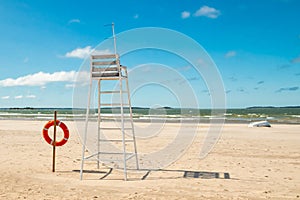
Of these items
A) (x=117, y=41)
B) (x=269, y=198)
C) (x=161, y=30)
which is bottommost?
(x=269, y=198)

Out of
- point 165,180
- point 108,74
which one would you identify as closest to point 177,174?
point 165,180

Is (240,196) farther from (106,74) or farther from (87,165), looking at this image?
(87,165)

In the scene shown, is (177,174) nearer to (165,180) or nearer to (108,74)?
(165,180)

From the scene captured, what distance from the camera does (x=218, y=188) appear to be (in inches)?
229

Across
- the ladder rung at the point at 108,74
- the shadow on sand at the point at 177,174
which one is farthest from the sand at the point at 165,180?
the ladder rung at the point at 108,74

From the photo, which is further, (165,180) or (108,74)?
(108,74)

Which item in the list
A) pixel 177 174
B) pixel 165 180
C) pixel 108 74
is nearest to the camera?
pixel 165 180

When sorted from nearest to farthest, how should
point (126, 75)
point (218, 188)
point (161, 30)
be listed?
point (218, 188) → point (126, 75) → point (161, 30)

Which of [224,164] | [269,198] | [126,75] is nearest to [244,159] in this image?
[224,164]

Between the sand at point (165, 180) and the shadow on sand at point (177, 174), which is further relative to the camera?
the shadow on sand at point (177, 174)

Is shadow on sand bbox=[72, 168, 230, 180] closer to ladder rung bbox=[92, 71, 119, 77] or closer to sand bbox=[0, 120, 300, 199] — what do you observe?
sand bbox=[0, 120, 300, 199]

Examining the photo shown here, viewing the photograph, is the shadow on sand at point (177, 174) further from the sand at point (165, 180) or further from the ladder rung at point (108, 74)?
the ladder rung at point (108, 74)

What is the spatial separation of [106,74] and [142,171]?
250 cm

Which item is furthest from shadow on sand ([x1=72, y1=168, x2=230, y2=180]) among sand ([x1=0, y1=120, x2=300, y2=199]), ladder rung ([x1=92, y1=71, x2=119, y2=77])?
ladder rung ([x1=92, y1=71, x2=119, y2=77])
